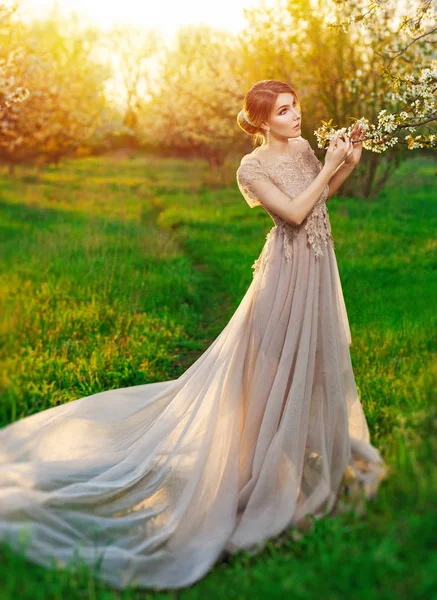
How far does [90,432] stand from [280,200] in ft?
6.58

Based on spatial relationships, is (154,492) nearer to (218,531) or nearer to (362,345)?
(218,531)

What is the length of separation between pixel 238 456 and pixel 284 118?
1.81m

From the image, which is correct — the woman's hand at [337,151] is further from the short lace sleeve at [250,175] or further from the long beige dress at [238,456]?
the short lace sleeve at [250,175]

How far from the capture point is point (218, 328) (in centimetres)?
731

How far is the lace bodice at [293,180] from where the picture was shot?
12.1 feet

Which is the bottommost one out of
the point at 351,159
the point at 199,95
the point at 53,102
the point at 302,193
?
the point at 302,193

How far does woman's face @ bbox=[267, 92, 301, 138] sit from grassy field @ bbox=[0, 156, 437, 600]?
150 centimetres

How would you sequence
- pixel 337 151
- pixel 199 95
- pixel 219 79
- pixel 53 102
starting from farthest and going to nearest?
pixel 53 102, pixel 199 95, pixel 219 79, pixel 337 151

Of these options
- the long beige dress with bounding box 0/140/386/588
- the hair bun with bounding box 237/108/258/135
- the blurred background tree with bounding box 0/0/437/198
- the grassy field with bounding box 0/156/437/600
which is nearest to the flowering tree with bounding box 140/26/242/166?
the blurred background tree with bounding box 0/0/437/198

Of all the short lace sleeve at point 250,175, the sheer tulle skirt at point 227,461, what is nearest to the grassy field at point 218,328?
the sheer tulle skirt at point 227,461

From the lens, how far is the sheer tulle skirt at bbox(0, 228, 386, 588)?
10.4ft

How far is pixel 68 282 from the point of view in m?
7.88

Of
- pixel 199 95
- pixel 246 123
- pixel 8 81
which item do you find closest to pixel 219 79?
pixel 199 95

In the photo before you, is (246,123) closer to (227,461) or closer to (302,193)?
(302,193)
